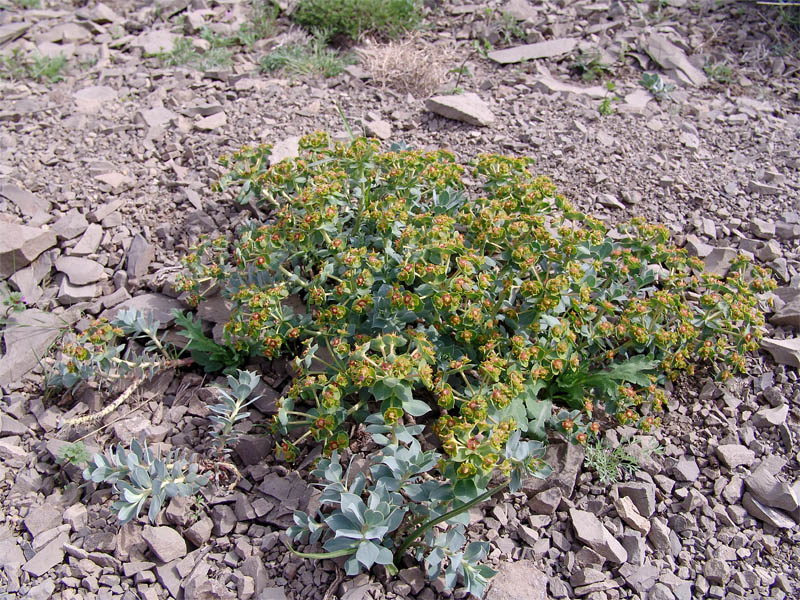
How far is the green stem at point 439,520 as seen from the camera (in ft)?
7.84

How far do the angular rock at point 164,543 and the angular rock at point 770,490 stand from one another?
8.11 ft

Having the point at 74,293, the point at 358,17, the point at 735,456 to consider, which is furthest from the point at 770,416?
the point at 358,17

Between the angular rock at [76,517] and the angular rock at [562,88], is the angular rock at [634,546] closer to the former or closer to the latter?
the angular rock at [76,517]

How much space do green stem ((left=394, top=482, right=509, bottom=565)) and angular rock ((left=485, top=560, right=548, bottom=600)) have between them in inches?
13.6

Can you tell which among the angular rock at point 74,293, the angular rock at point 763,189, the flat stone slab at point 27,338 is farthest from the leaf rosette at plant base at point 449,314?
the angular rock at point 763,189

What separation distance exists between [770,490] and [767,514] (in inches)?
4.1

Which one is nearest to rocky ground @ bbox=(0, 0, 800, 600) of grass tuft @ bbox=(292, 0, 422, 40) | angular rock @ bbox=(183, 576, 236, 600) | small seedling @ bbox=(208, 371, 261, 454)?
angular rock @ bbox=(183, 576, 236, 600)

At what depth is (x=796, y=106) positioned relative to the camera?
5211mm

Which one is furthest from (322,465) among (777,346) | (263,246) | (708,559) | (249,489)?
(777,346)

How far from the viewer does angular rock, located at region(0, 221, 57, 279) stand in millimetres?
3873

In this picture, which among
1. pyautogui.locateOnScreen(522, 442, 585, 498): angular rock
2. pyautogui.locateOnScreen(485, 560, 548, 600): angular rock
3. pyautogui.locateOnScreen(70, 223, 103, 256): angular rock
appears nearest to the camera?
pyautogui.locateOnScreen(485, 560, 548, 600): angular rock

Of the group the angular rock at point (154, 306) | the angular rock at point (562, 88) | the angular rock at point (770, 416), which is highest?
the angular rock at point (562, 88)

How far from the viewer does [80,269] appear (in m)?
3.96

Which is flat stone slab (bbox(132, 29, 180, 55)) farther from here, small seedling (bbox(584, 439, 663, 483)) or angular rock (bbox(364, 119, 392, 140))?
small seedling (bbox(584, 439, 663, 483))
